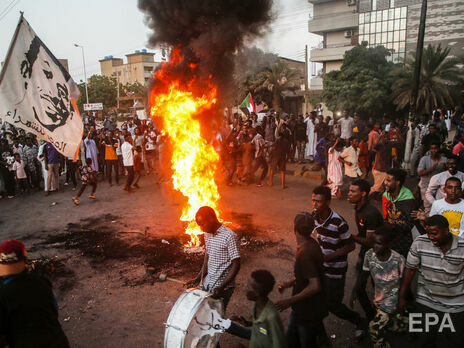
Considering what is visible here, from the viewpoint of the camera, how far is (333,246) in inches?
161

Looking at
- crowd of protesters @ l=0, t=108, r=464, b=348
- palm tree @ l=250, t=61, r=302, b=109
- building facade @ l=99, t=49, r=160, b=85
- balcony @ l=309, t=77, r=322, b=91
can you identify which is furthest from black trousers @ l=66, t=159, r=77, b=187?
building facade @ l=99, t=49, r=160, b=85

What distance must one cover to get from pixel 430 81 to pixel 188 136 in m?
23.2

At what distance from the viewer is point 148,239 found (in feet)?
26.4

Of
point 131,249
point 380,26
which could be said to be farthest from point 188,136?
point 380,26

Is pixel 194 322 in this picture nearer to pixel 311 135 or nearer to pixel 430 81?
pixel 311 135

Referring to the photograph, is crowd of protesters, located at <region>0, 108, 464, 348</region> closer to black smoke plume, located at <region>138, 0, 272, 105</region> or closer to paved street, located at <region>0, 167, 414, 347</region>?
paved street, located at <region>0, 167, 414, 347</region>

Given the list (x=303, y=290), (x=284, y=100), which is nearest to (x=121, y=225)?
(x=303, y=290)

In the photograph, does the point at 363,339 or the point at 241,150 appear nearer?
the point at 363,339

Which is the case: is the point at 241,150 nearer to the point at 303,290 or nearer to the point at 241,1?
the point at 241,1

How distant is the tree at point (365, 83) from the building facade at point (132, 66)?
6813 cm

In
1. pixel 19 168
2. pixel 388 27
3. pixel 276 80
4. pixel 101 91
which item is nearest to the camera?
pixel 19 168

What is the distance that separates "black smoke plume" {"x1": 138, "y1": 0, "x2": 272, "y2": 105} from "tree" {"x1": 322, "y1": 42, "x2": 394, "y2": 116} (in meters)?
20.4

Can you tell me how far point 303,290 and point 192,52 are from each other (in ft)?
21.2

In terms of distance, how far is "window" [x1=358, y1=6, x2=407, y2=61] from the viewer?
1593 inches
